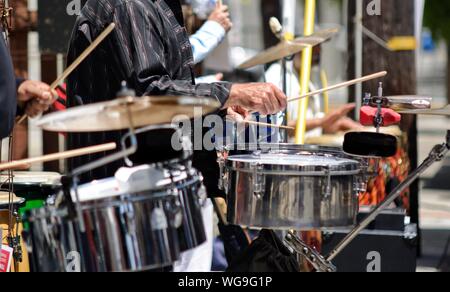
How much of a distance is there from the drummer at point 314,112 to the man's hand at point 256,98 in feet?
8.74

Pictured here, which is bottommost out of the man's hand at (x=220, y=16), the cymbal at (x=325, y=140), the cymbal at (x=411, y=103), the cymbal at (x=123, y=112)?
the cymbal at (x=325, y=140)

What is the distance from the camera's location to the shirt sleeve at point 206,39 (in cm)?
599

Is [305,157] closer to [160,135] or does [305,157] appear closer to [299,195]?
[299,195]

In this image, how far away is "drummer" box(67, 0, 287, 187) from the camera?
3650mm

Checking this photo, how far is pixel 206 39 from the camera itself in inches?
243

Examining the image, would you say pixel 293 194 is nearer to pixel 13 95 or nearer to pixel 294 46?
pixel 13 95

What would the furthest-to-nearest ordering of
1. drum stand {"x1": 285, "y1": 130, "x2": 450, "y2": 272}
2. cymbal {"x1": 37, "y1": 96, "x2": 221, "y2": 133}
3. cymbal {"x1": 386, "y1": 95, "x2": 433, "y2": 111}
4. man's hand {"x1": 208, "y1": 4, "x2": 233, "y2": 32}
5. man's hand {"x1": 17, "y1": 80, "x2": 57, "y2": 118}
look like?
1. man's hand {"x1": 208, "y1": 4, "x2": 233, "y2": 32}
2. cymbal {"x1": 386, "y1": 95, "x2": 433, "y2": 111}
3. drum stand {"x1": 285, "y1": 130, "x2": 450, "y2": 272}
4. man's hand {"x1": 17, "y1": 80, "x2": 57, "y2": 118}
5. cymbal {"x1": 37, "y1": 96, "x2": 221, "y2": 133}

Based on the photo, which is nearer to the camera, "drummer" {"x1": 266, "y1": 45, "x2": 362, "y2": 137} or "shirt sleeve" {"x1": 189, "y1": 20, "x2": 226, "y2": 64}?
"shirt sleeve" {"x1": 189, "y1": 20, "x2": 226, "y2": 64}

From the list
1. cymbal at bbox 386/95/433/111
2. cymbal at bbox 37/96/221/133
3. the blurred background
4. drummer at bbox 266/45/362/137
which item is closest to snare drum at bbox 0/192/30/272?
the blurred background

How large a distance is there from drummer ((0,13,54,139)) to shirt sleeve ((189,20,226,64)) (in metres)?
2.75

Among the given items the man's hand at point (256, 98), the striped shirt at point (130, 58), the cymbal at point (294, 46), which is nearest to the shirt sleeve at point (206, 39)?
the cymbal at point (294, 46)

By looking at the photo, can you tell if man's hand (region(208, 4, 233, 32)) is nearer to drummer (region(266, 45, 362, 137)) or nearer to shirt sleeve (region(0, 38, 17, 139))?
drummer (region(266, 45, 362, 137))

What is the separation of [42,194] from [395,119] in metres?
1.84

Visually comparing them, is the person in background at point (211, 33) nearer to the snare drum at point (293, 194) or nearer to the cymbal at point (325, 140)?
the cymbal at point (325, 140)
